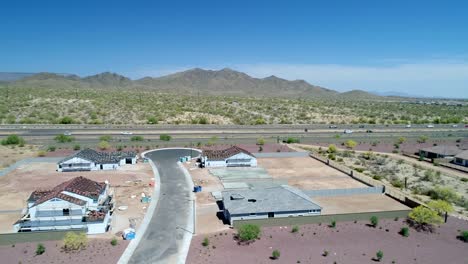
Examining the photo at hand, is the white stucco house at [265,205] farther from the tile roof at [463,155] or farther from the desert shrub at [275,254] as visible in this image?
the tile roof at [463,155]

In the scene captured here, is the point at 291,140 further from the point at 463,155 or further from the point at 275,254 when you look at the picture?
the point at 275,254

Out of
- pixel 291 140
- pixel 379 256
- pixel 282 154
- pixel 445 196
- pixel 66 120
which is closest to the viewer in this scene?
pixel 379 256

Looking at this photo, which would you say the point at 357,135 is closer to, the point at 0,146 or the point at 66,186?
the point at 66,186

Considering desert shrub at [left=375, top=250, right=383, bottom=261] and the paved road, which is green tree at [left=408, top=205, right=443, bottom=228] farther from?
the paved road

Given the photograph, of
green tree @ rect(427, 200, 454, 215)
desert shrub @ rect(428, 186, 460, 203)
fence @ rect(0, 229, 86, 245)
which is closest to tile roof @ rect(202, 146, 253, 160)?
desert shrub @ rect(428, 186, 460, 203)

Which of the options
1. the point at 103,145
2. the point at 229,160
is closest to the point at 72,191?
the point at 229,160

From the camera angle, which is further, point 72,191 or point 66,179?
point 66,179
